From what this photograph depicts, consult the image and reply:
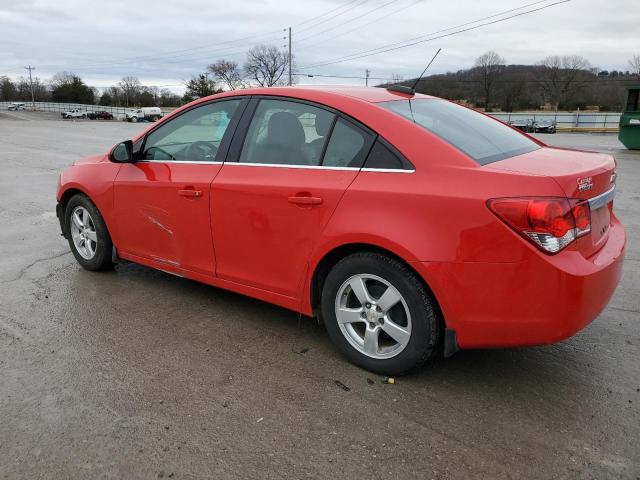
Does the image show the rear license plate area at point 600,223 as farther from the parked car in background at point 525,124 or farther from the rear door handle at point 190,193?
the parked car in background at point 525,124

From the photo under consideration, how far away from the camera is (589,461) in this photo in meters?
2.38

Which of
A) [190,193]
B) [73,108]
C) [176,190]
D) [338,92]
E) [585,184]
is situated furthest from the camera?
[73,108]

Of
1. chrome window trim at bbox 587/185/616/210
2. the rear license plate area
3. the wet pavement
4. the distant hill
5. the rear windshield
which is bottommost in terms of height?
the wet pavement

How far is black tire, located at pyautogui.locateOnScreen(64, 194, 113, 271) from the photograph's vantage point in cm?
473

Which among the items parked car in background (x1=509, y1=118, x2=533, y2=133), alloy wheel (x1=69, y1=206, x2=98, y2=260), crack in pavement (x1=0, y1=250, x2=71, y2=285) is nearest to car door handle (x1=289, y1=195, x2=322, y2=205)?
alloy wheel (x1=69, y1=206, x2=98, y2=260)

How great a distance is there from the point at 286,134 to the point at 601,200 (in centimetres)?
190

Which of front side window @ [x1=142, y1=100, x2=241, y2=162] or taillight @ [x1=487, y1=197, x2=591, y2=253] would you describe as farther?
front side window @ [x1=142, y1=100, x2=241, y2=162]

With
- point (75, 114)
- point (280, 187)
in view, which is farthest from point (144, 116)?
point (280, 187)

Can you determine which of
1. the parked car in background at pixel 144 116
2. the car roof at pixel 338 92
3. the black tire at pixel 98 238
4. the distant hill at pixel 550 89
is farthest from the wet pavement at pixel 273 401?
the parked car in background at pixel 144 116

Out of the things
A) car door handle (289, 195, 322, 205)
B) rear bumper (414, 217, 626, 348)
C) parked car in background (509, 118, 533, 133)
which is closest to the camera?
rear bumper (414, 217, 626, 348)

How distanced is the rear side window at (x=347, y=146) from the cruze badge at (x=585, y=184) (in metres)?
1.12

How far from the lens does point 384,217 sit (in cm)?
285

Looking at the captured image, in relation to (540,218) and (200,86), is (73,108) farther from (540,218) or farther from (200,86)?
(540,218)

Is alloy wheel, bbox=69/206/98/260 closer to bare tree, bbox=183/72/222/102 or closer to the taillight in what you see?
the taillight
